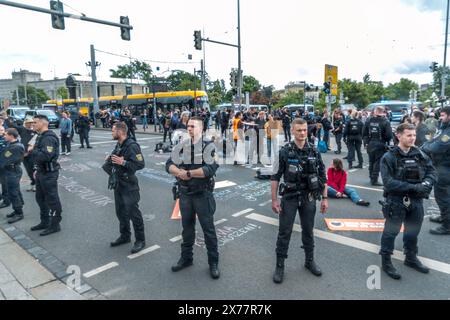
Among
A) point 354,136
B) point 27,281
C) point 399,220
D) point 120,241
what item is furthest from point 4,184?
point 354,136

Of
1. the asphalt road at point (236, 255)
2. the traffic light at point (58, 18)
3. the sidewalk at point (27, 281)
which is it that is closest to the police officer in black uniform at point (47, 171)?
the asphalt road at point (236, 255)

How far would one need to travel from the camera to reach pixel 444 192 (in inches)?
194

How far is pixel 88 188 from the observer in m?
8.33

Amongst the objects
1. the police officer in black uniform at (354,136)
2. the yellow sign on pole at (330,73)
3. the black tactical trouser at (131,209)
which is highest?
the yellow sign on pole at (330,73)

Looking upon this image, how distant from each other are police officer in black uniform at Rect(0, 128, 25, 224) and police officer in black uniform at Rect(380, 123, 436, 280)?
5964 mm

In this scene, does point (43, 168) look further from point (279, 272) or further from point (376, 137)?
point (376, 137)

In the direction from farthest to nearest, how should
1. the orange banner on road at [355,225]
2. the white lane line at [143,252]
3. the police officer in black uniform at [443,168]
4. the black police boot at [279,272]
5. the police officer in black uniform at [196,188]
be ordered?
the orange banner on road at [355,225], the police officer in black uniform at [443,168], the white lane line at [143,252], the police officer in black uniform at [196,188], the black police boot at [279,272]

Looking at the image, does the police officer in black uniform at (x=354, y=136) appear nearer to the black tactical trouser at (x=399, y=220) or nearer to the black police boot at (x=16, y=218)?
the black tactical trouser at (x=399, y=220)

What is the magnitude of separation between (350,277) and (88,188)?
6.82 meters

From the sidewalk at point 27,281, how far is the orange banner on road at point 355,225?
386 cm

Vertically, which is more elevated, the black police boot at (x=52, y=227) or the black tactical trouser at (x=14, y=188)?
the black tactical trouser at (x=14, y=188)

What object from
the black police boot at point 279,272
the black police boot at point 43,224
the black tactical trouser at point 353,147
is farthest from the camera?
the black tactical trouser at point 353,147

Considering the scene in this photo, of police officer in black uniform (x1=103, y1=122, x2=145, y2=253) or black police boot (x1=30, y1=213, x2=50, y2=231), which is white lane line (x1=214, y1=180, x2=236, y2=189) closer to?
police officer in black uniform (x1=103, y1=122, x2=145, y2=253)

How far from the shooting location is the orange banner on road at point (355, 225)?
518 centimetres
